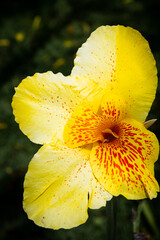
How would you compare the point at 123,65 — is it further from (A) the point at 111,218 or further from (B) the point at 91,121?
(A) the point at 111,218

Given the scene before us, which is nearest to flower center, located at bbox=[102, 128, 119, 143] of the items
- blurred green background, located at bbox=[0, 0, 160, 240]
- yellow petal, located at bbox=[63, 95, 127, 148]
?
yellow petal, located at bbox=[63, 95, 127, 148]

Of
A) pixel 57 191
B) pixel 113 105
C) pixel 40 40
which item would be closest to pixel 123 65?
pixel 113 105

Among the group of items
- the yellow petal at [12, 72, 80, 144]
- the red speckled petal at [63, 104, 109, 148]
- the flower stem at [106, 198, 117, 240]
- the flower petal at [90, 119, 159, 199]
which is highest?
the yellow petal at [12, 72, 80, 144]

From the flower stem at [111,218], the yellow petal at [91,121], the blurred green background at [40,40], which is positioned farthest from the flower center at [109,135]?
the blurred green background at [40,40]

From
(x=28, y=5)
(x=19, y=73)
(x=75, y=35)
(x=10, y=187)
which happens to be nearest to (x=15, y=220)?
(x=10, y=187)

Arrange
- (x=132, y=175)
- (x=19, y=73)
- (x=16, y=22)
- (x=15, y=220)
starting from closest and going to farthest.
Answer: (x=132, y=175) → (x=15, y=220) → (x=19, y=73) → (x=16, y=22)

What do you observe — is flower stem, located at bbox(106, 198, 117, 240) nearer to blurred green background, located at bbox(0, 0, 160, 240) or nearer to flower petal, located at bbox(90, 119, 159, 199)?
flower petal, located at bbox(90, 119, 159, 199)

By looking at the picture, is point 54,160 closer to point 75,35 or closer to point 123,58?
point 123,58
